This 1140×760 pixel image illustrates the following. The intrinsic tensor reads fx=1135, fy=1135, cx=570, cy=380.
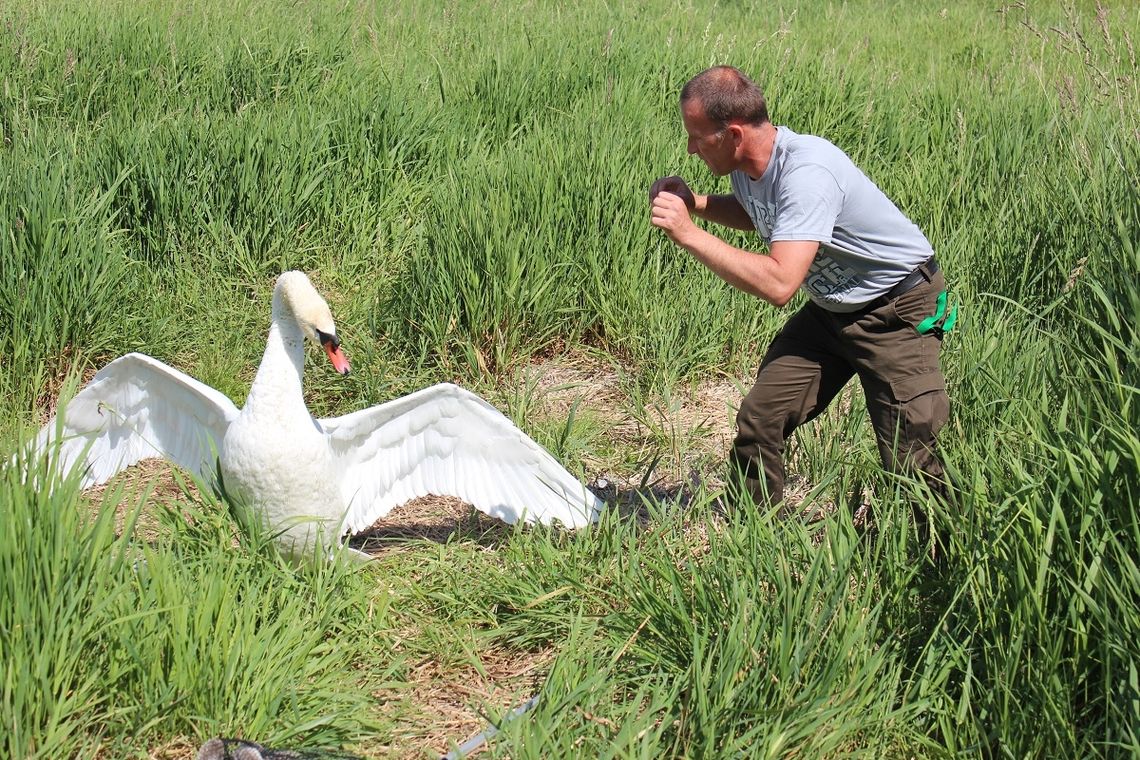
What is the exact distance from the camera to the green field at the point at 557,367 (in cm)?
254

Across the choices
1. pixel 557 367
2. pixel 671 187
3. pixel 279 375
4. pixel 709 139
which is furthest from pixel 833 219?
pixel 557 367

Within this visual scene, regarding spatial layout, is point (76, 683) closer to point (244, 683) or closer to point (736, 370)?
point (244, 683)

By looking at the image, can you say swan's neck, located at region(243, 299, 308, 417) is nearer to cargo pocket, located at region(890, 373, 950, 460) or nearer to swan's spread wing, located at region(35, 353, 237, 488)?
swan's spread wing, located at region(35, 353, 237, 488)

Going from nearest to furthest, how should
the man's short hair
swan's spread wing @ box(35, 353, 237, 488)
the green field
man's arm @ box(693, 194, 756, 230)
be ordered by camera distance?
the green field < the man's short hair < swan's spread wing @ box(35, 353, 237, 488) < man's arm @ box(693, 194, 756, 230)

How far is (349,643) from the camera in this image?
124 inches

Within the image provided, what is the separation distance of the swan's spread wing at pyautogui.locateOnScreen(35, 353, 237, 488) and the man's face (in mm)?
1642

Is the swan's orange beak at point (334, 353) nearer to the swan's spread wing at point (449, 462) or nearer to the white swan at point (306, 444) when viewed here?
the white swan at point (306, 444)

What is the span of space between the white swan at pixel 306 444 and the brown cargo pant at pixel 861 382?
1.96 feet

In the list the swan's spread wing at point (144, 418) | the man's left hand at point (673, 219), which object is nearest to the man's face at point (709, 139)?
the man's left hand at point (673, 219)

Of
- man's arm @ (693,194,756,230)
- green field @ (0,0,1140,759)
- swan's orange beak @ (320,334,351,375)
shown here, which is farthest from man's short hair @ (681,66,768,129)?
swan's orange beak @ (320,334,351,375)

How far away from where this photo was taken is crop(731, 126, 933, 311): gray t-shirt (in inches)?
123

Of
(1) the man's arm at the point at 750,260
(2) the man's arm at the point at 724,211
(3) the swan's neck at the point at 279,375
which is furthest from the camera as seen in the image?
(2) the man's arm at the point at 724,211

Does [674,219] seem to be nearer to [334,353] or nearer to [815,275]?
[815,275]

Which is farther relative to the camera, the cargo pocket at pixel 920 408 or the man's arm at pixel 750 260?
the cargo pocket at pixel 920 408
